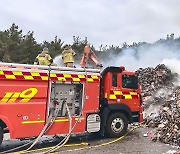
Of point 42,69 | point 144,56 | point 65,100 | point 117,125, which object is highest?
point 144,56

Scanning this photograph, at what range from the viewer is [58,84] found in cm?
915

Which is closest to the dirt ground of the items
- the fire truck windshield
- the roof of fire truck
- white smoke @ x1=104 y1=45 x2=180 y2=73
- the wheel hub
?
the wheel hub

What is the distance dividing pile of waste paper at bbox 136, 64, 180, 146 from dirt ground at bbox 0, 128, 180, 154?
0.50 metres

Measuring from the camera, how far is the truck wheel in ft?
33.4

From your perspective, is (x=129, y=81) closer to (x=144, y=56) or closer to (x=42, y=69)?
(x=42, y=69)

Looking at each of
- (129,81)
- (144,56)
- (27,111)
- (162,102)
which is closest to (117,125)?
(129,81)

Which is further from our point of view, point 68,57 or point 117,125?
point 68,57

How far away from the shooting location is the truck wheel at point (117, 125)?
10.2 metres

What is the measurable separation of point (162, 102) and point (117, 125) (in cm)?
539

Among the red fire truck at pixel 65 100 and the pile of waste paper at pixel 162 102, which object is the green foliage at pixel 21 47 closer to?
the pile of waste paper at pixel 162 102

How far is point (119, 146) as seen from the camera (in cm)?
899

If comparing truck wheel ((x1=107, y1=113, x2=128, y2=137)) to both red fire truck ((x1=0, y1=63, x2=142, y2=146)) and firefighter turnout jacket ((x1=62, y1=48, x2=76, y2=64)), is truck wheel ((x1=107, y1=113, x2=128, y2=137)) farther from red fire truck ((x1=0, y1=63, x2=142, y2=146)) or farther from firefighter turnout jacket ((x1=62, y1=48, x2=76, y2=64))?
firefighter turnout jacket ((x1=62, y1=48, x2=76, y2=64))

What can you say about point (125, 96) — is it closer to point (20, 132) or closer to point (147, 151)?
point (147, 151)

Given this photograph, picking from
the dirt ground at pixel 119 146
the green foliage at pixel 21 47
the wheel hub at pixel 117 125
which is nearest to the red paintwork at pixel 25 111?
the dirt ground at pixel 119 146
